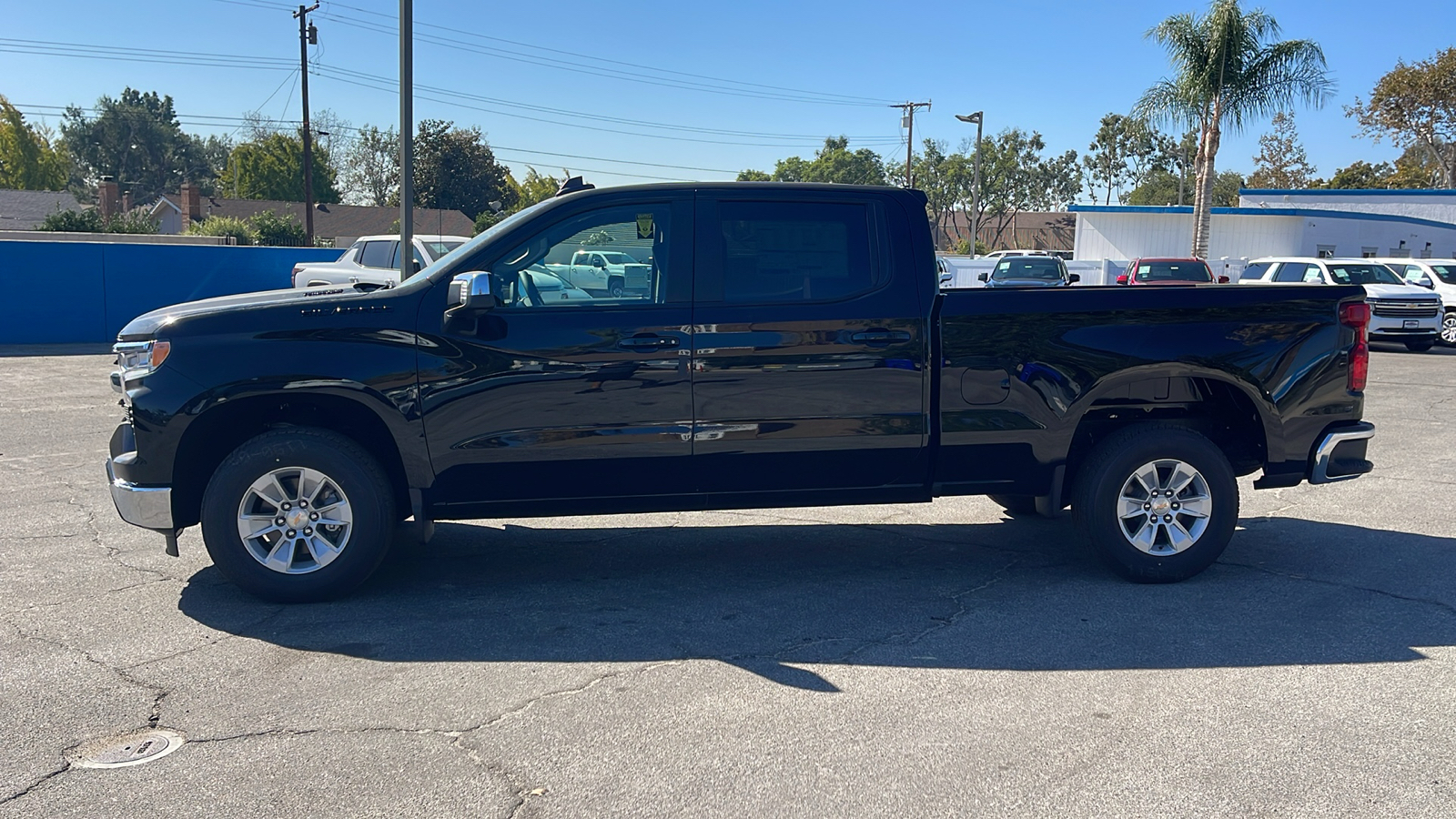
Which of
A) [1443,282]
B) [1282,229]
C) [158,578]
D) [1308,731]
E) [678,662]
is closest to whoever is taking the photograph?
[1308,731]

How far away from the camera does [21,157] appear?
287ft

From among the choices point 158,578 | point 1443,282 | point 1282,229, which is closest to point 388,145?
point 1282,229

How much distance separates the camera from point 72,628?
16.9 ft

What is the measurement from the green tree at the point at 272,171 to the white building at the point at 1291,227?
56402 mm

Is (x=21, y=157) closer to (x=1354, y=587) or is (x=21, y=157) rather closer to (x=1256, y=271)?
(x=1256, y=271)

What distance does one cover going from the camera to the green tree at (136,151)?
10544 cm

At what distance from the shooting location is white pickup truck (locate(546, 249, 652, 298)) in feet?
18.2

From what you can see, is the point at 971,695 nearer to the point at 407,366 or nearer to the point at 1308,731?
the point at 1308,731

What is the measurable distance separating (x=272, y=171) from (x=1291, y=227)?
218 ft

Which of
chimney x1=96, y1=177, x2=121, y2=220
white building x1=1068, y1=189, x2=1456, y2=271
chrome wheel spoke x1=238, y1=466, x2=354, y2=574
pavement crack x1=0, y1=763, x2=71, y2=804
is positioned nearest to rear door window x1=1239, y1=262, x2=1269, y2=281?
white building x1=1068, y1=189, x2=1456, y2=271

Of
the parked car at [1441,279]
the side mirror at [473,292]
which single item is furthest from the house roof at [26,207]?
the side mirror at [473,292]

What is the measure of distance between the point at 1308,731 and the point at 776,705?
1.94 m

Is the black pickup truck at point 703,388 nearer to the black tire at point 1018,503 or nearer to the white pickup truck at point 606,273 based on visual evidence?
the white pickup truck at point 606,273

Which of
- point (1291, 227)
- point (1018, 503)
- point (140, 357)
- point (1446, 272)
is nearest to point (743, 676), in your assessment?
point (1018, 503)
